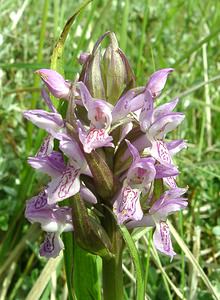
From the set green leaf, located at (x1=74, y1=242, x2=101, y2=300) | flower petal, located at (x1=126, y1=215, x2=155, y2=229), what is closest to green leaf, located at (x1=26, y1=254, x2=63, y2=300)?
green leaf, located at (x1=74, y1=242, x2=101, y2=300)

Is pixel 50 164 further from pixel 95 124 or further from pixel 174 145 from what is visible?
pixel 174 145

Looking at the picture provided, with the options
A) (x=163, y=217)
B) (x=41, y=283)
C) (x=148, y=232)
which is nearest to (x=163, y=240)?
(x=163, y=217)

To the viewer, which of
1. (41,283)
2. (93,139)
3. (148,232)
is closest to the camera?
(93,139)

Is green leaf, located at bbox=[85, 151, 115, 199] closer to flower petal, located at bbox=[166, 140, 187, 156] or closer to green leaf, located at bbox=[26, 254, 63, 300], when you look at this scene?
flower petal, located at bbox=[166, 140, 187, 156]

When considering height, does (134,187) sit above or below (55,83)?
below

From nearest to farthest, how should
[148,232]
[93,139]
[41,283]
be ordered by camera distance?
[93,139] < [41,283] < [148,232]

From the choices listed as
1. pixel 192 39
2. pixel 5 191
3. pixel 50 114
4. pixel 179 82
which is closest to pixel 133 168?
pixel 50 114

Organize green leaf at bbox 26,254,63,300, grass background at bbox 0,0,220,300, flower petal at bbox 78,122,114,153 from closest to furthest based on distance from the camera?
flower petal at bbox 78,122,114,153, green leaf at bbox 26,254,63,300, grass background at bbox 0,0,220,300
